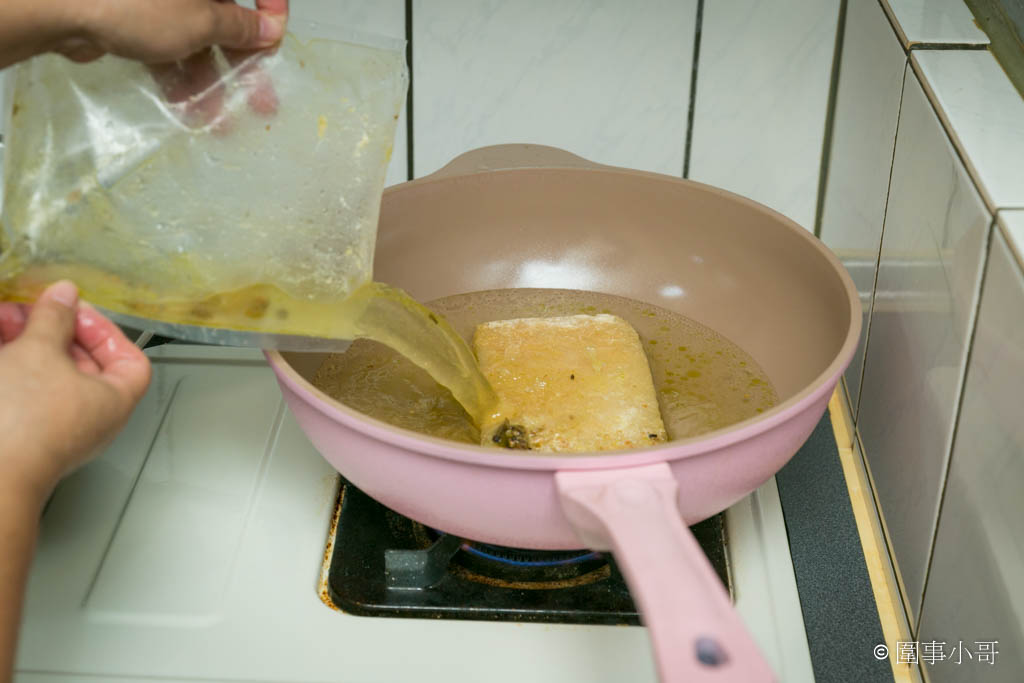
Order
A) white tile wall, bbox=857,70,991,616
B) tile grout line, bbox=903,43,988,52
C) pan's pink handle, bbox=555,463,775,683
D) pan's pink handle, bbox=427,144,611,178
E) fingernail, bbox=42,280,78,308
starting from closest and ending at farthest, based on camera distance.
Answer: pan's pink handle, bbox=555,463,775,683 → fingernail, bbox=42,280,78,308 → white tile wall, bbox=857,70,991,616 → tile grout line, bbox=903,43,988,52 → pan's pink handle, bbox=427,144,611,178

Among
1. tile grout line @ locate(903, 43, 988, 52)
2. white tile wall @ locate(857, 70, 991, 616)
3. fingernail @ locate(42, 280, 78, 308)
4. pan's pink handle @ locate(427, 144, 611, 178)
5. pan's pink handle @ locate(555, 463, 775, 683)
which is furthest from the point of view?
pan's pink handle @ locate(427, 144, 611, 178)

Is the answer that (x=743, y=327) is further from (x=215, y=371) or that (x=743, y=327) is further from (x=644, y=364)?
(x=215, y=371)

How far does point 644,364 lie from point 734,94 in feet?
1.21

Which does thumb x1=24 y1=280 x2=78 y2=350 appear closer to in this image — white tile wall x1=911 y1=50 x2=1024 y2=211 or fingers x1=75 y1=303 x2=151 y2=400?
fingers x1=75 y1=303 x2=151 y2=400

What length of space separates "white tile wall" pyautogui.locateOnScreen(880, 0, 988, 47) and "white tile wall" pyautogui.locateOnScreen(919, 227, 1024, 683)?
261 mm

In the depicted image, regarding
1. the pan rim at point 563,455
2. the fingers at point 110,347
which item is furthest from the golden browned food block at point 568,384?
the fingers at point 110,347

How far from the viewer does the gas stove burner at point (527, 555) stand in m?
0.74

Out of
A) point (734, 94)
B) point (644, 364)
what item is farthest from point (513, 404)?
point (734, 94)

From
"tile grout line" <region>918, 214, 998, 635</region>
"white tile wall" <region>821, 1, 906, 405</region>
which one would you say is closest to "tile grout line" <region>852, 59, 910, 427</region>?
"white tile wall" <region>821, 1, 906, 405</region>

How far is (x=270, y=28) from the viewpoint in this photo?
0.63 m

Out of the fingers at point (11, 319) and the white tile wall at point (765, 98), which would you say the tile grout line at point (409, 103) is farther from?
the fingers at point (11, 319)

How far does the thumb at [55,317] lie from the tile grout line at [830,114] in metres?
0.71

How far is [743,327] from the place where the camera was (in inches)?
34.5

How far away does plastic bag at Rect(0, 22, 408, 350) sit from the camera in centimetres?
61
